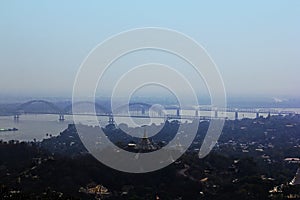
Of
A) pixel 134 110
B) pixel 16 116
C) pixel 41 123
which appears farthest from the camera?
pixel 16 116

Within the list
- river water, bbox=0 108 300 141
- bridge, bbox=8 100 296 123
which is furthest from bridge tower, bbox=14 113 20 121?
river water, bbox=0 108 300 141

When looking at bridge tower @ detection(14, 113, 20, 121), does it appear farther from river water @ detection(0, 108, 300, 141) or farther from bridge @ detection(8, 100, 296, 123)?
river water @ detection(0, 108, 300, 141)

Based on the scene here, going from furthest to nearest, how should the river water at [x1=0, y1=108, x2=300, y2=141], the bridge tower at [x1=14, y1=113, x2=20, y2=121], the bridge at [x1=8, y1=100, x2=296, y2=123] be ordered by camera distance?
1. the bridge tower at [x1=14, y1=113, x2=20, y2=121]
2. the river water at [x1=0, y1=108, x2=300, y2=141]
3. the bridge at [x1=8, y1=100, x2=296, y2=123]

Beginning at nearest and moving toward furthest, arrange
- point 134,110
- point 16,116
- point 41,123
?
point 134,110 → point 41,123 → point 16,116

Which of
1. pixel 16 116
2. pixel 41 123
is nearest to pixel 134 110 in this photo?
pixel 41 123

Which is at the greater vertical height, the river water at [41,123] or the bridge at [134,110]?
the bridge at [134,110]

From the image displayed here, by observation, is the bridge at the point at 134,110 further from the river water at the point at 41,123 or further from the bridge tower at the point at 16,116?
the river water at the point at 41,123

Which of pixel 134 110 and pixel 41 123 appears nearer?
pixel 134 110

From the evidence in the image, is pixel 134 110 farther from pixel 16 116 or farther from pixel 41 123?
pixel 16 116

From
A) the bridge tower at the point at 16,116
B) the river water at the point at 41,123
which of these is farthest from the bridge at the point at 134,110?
the river water at the point at 41,123

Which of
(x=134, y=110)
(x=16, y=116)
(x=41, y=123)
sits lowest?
(x=41, y=123)

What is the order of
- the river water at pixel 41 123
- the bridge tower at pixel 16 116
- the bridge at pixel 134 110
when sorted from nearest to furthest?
the bridge at pixel 134 110, the river water at pixel 41 123, the bridge tower at pixel 16 116
